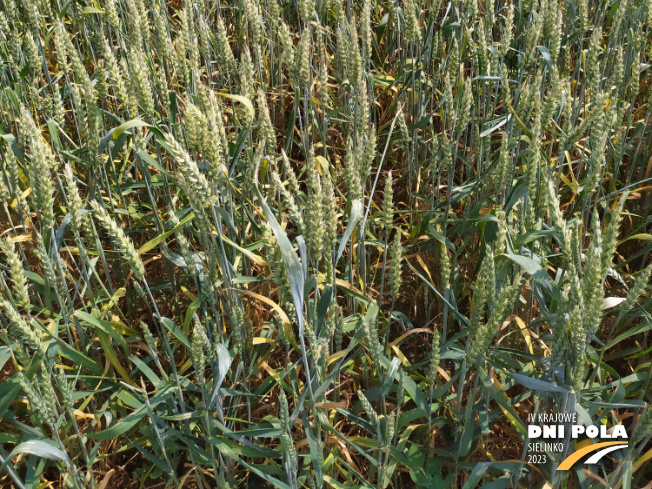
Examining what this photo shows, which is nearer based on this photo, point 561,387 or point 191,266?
point 561,387

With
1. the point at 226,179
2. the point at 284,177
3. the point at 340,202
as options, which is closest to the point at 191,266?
the point at 226,179

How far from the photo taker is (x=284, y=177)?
229 centimetres

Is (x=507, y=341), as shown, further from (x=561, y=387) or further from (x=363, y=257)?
(x=561, y=387)

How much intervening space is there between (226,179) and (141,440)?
2.50 feet

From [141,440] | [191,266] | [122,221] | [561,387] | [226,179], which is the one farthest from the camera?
[122,221]
